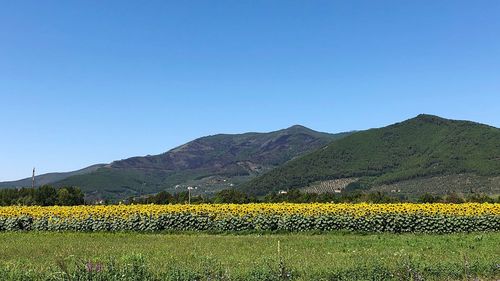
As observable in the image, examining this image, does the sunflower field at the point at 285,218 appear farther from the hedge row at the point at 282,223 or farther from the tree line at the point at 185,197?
the tree line at the point at 185,197

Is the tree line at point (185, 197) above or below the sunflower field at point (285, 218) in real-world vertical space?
above

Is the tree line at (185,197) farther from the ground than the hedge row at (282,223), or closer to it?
farther from the ground

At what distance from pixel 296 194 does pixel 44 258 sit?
34.7m

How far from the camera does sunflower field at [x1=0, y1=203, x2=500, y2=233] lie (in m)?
22.7

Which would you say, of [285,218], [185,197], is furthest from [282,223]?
[185,197]

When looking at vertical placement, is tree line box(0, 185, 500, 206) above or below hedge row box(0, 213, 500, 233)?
above

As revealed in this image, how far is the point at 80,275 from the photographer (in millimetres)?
8742

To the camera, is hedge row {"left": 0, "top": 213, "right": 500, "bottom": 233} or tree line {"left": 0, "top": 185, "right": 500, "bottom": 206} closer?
hedge row {"left": 0, "top": 213, "right": 500, "bottom": 233}

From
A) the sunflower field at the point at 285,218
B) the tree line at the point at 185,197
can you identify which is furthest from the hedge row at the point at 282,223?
the tree line at the point at 185,197

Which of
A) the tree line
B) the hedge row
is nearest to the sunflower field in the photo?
the hedge row

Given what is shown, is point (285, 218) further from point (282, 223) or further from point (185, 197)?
point (185, 197)

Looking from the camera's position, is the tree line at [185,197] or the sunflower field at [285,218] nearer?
the sunflower field at [285,218]

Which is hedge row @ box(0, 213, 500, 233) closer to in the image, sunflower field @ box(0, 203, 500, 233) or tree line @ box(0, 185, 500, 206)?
sunflower field @ box(0, 203, 500, 233)

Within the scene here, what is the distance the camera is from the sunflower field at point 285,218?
74.4ft
